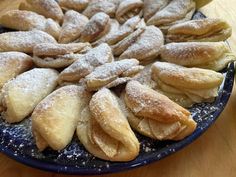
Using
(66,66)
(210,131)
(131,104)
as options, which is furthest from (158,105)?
(66,66)

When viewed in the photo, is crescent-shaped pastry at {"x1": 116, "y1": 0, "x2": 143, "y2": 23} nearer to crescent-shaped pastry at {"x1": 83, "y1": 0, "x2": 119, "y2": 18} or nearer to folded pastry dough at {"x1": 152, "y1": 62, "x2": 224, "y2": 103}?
crescent-shaped pastry at {"x1": 83, "y1": 0, "x2": 119, "y2": 18}

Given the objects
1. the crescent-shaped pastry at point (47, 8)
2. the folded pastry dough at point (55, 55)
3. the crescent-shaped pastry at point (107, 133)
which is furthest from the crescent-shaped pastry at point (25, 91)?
A: the crescent-shaped pastry at point (47, 8)

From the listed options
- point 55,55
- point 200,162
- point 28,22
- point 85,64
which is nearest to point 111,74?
point 85,64

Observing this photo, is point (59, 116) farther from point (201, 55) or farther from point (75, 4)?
point (75, 4)

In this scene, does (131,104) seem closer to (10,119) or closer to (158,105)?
(158,105)

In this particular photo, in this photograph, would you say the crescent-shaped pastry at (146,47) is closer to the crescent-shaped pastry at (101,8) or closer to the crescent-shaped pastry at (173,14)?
the crescent-shaped pastry at (173,14)

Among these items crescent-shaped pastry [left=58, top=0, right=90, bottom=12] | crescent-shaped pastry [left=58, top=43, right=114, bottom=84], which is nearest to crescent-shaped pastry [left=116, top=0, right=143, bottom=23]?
crescent-shaped pastry [left=58, top=0, right=90, bottom=12]
